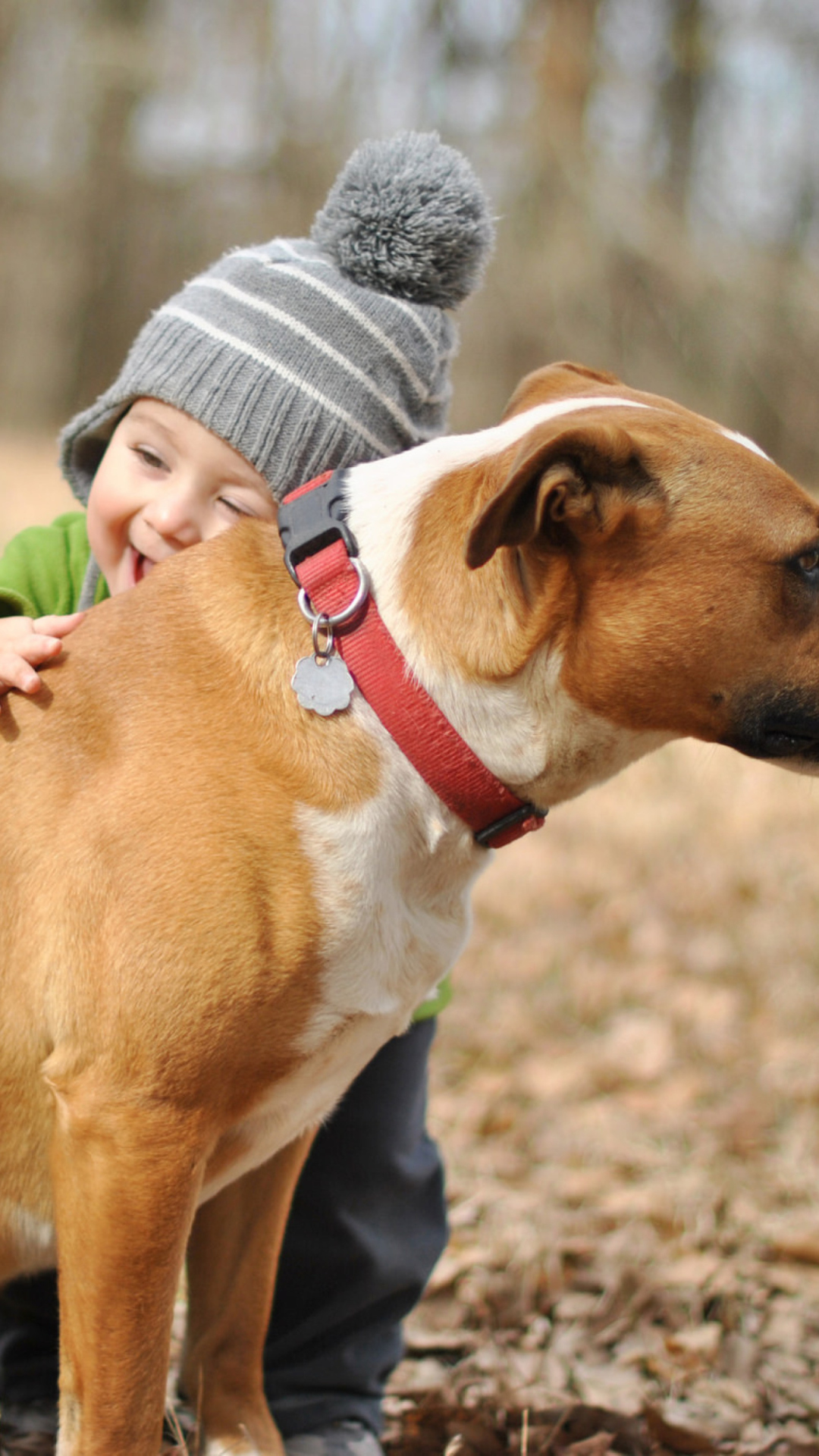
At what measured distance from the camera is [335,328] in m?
2.95

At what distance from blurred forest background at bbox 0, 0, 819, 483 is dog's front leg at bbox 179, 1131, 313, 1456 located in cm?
1031

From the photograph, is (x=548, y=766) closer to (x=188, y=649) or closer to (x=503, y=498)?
(x=503, y=498)

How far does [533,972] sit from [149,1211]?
10.7 feet

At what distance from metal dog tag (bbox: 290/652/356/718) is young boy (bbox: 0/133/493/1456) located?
776mm

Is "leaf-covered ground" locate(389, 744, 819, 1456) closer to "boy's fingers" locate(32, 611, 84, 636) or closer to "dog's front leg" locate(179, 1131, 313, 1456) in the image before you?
"dog's front leg" locate(179, 1131, 313, 1456)

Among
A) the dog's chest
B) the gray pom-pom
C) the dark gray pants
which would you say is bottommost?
the dark gray pants

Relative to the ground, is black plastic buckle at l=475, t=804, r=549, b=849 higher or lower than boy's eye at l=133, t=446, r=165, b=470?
lower

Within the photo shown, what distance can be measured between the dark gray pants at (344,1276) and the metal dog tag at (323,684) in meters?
1.23

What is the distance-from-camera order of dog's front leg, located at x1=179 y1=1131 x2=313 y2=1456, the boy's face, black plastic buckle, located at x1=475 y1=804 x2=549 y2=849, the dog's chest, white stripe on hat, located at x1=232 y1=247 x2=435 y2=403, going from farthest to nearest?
white stripe on hat, located at x1=232 y1=247 x2=435 y2=403
the boy's face
dog's front leg, located at x1=179 y1=1131 x2=313 y2=1456
black plastic buckle, located at x1=475 y1=804 x2=549 y2=849
the dog's chest

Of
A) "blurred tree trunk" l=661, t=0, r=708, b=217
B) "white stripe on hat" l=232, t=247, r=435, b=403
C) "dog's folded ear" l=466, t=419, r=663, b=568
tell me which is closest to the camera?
"dog's folded ear" l=466, t=419, r=663, b=568

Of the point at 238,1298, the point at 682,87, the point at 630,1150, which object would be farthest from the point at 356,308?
the point at 682,87

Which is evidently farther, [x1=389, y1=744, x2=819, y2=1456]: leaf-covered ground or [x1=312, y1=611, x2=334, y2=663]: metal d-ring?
[x1=389, y1=744, x2=819, y2=1456]: leaf-covered ground

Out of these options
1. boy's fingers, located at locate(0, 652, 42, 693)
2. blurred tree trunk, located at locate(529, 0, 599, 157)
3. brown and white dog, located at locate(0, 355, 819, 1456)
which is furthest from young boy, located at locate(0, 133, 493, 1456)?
blurred tree trunk, located at locate(529, 0, 599, 157)

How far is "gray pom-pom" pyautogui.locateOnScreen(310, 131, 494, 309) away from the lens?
9.78ft
